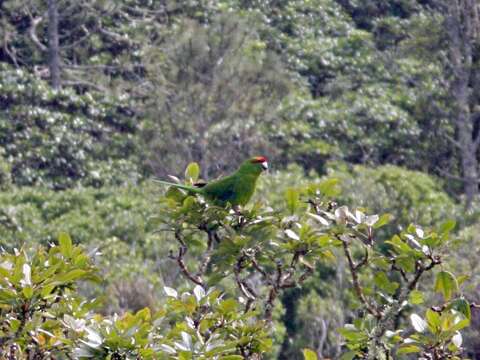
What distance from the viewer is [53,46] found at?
20.9 metres

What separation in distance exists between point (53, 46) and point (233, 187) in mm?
17061

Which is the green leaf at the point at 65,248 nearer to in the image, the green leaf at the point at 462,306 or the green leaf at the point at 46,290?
the green leaf at the point at 46,290

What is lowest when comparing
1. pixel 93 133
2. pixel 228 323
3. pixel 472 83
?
pixel 93 133

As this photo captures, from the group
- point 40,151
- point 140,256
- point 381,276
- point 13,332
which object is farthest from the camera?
point 40,151

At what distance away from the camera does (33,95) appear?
20.4m

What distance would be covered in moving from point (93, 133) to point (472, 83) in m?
6.93

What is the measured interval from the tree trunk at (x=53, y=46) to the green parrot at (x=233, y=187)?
16634 mm

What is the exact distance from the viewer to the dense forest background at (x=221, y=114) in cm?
1593

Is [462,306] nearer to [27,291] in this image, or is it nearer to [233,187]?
[27,291]

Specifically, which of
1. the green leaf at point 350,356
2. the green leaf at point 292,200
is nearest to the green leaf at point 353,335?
the green leaf at point 350,356

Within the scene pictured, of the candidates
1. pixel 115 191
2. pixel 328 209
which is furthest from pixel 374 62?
pixel 328 209

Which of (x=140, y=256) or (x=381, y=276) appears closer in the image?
(x=381, y=276)

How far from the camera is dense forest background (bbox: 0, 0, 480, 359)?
52.3ft

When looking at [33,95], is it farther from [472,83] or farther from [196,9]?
[472,83]
